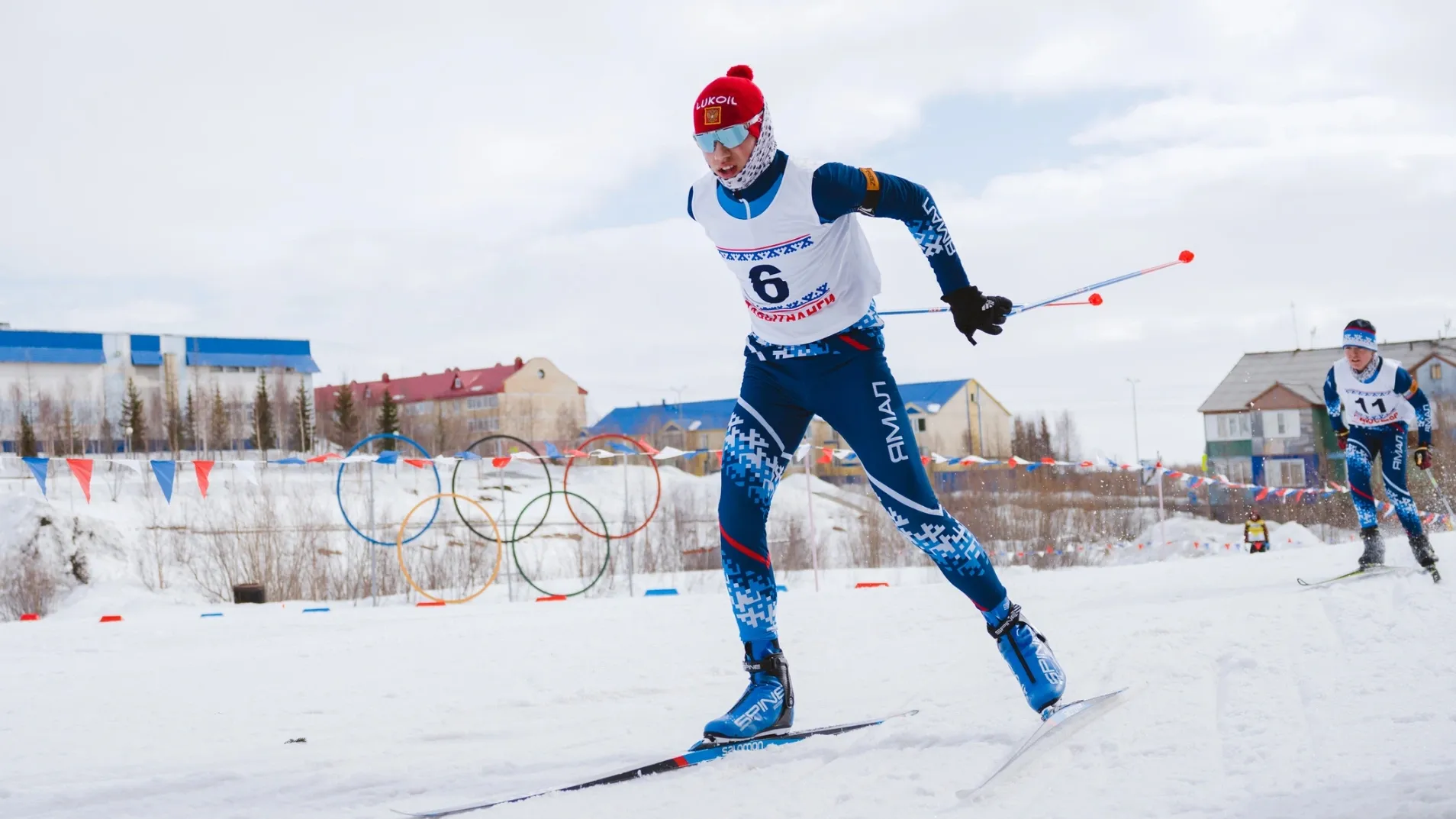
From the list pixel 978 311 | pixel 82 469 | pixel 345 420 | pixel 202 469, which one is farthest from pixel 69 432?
pixel 978 311

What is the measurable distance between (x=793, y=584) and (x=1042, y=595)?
7972 millimetres

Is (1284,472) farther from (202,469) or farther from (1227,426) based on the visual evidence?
(202,469)

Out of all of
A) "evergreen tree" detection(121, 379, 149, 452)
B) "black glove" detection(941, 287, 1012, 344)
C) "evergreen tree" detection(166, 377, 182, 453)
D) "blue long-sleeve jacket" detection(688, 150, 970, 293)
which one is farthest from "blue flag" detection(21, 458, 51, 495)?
"evergreen tree" detection(121, 379, 149, 452)

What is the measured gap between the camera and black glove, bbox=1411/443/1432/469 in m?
7.85

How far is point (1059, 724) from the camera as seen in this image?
2.89 m

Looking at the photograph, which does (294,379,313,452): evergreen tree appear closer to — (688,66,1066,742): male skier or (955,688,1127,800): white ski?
(688,66,1066,742): male skier

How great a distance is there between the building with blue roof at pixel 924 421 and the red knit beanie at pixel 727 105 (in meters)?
55.2

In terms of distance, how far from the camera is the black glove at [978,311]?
125 inches

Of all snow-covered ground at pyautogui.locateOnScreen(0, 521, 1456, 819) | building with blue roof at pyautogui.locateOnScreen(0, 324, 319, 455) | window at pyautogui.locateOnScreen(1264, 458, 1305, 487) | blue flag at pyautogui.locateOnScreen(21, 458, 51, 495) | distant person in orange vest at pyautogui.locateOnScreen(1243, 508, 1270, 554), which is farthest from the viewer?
building with blue roof at pyautogui.locateOnScreen(0, 324, 319, 455)

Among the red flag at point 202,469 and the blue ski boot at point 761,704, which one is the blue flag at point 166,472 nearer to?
the red flag at point 202,469

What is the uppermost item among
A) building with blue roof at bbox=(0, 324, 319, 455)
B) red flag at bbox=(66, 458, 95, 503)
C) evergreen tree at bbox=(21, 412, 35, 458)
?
building with blue roof at bbox=(0, 324, 319, 455)

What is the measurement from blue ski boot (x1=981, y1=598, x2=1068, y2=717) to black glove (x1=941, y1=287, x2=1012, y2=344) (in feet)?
2.61

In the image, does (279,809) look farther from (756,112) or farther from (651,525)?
(651,525)

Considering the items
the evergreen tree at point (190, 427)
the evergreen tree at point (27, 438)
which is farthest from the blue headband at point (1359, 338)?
the evergreen tree at point (190, 427)
